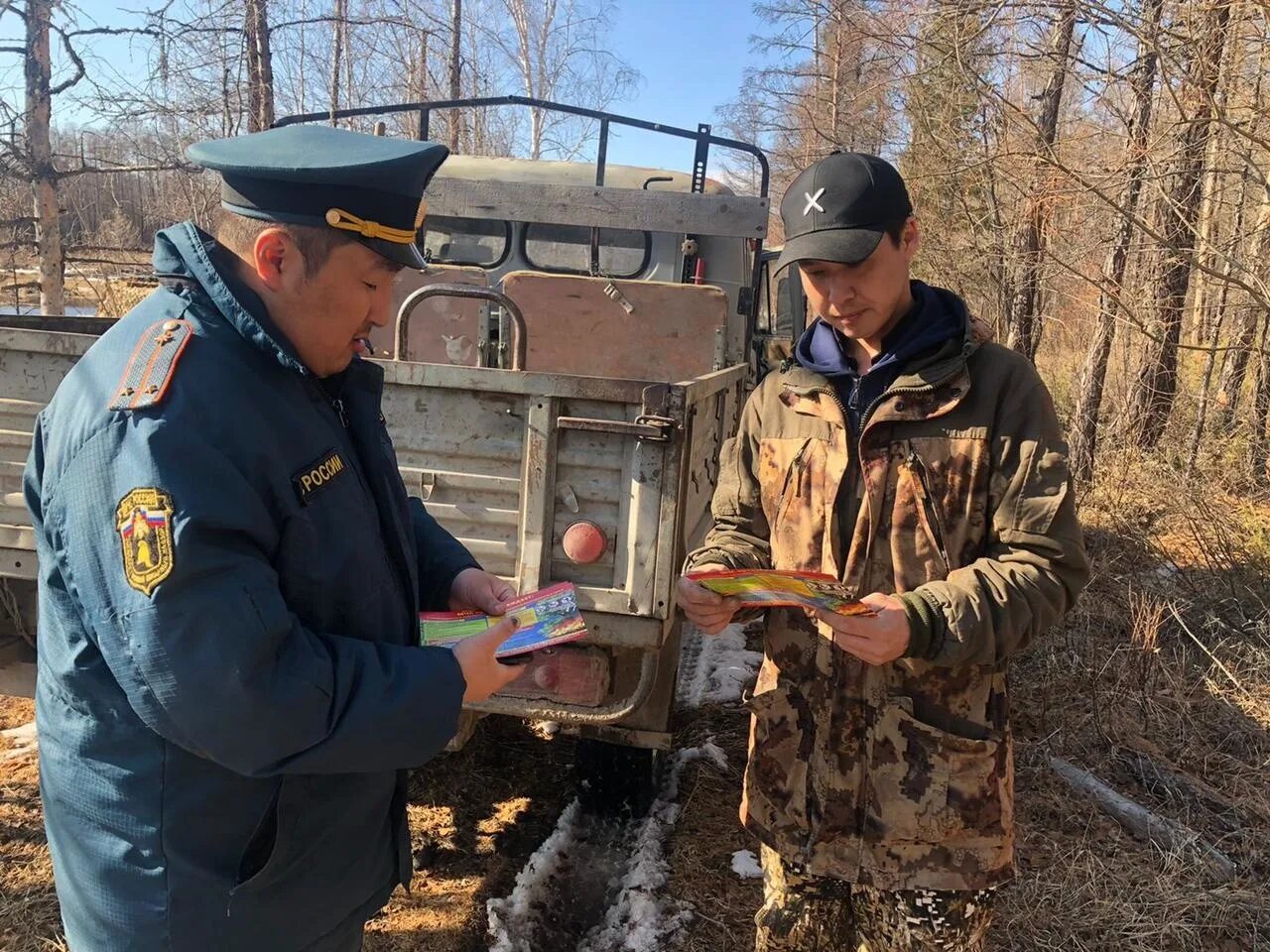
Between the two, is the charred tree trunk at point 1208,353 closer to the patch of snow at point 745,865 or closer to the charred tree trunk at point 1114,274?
the charred tree trunk at point 1114,274

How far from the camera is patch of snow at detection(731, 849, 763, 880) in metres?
→ 3.14

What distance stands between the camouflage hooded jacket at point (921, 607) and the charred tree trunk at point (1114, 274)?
401 cm

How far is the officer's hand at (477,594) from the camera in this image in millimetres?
1782

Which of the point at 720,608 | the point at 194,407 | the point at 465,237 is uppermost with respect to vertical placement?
the point at 465,237

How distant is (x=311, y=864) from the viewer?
1384 millimetres

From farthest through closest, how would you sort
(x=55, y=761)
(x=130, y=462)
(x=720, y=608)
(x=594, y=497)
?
(x=594, y=497), (x=720, y=608), (x=55, y=761), (x=130, y=462)

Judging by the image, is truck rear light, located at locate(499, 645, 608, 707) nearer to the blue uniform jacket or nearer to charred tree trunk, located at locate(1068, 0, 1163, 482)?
the blue uniform jacket

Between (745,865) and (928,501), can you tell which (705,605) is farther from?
(745,865)

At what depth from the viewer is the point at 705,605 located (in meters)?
1.84

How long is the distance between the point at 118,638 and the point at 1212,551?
5.95m

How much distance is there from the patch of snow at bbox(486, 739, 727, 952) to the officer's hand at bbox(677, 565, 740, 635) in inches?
54.5

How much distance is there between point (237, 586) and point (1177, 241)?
6900 millimetres

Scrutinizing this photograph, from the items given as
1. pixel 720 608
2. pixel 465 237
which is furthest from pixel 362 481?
pixel 465 237

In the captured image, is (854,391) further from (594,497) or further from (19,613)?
(19,613)
